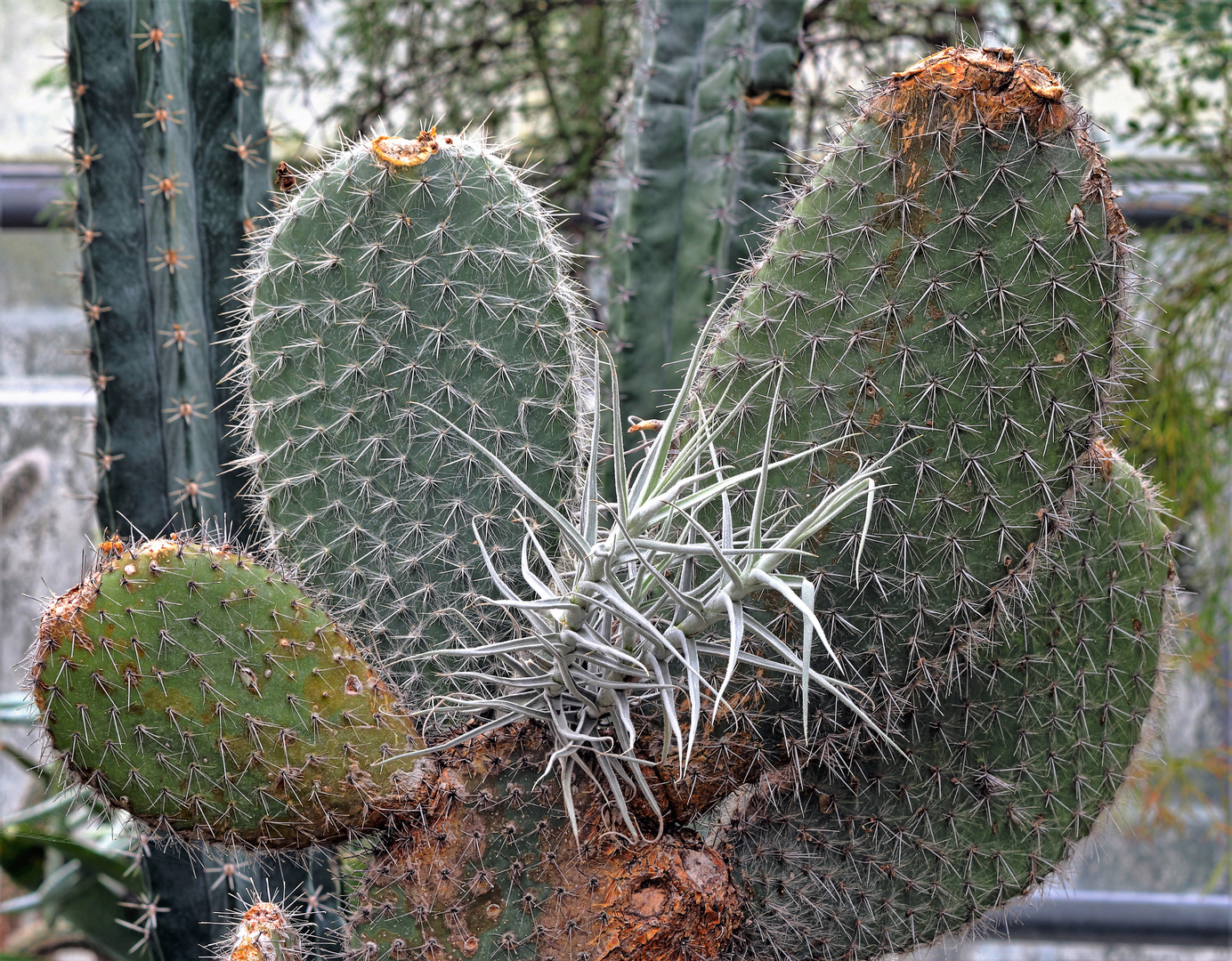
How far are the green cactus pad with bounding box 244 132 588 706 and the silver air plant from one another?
11 cm

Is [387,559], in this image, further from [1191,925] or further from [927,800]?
[1191,925]

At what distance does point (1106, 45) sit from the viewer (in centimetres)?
163

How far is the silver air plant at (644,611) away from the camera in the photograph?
18.9 inches

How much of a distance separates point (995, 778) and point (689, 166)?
76cm

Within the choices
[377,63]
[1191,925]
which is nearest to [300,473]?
[377,63]

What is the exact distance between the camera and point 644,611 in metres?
0.53

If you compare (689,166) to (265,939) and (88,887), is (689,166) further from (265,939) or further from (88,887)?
(88,887)

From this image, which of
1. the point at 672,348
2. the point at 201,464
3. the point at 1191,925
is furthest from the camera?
the point at 1191,925

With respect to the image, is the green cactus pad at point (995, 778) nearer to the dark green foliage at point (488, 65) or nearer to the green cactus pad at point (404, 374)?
the green cactus pad at point (404, 374)

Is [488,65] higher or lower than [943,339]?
higher

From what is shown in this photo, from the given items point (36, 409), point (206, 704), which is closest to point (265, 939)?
point (206, 704)

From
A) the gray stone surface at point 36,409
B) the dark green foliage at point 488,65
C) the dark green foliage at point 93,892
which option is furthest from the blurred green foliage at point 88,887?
the dark green foliage at point 488,65

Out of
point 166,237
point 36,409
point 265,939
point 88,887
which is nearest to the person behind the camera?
point 265,939

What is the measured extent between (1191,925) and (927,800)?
72.0 inches
